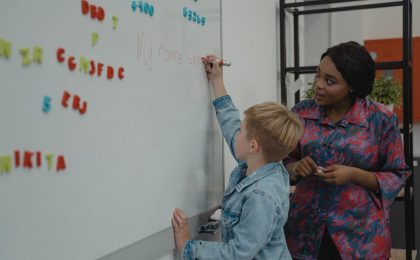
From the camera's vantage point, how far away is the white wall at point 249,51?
189cm

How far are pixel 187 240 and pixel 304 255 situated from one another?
499 mm

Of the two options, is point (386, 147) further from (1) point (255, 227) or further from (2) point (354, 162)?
(1) point (255, 227)

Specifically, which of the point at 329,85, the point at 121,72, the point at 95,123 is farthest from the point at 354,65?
the point at 95,123

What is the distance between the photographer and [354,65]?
159cm

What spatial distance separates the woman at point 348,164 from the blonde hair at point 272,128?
30cm

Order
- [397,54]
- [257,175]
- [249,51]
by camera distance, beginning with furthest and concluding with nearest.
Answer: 1. [397,54]
2. [249,51]
3. [257,175]

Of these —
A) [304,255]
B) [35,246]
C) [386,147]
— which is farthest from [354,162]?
[35,246]

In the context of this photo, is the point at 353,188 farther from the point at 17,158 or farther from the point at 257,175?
the point at 17,158

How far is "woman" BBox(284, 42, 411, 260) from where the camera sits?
1.61 m

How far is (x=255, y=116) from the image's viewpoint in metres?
1.29

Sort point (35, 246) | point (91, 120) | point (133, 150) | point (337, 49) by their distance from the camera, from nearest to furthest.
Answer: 1. point (35, 246)
2. point (91, 120)
3. point (133, 150)
4. point (337, 49)

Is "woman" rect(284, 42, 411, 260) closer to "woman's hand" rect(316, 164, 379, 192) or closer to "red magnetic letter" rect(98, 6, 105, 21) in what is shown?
"woman's hand" rect(316, 164, 379, 192)

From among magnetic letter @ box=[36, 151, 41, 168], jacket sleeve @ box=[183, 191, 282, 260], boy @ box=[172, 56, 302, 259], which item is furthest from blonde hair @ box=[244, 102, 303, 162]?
magnetic letter @ box=[36, 151, 41, 168]

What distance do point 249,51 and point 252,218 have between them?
3.59ft
